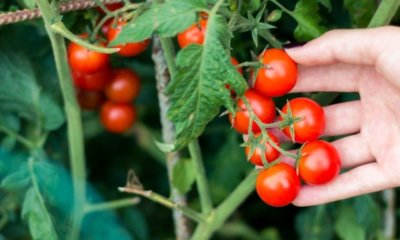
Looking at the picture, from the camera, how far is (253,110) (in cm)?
110

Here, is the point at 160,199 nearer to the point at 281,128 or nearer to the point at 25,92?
the point at 281,128

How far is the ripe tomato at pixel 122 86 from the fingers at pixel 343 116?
442 mm

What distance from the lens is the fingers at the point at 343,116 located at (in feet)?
4.21

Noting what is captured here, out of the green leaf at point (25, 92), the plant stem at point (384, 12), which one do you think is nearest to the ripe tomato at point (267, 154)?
the plant stem at point (384, 12)

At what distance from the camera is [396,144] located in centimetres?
123

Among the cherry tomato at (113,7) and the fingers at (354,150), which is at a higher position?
the cherry tomato at (113,7)

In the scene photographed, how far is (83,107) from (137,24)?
2.14 ft

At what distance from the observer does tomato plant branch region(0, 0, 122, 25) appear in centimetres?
115

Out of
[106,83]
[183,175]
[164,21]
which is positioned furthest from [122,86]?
[164,21]

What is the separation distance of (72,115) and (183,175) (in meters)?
0.25

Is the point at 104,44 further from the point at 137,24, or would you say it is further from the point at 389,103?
the point at 389,103

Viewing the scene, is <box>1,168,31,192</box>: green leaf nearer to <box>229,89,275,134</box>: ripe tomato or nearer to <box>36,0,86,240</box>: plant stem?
→ <box>36,0,86,240</box>: plant stem

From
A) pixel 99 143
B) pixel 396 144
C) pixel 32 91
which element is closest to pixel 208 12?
pixel 396 144

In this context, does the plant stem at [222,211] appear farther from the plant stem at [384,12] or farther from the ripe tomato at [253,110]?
the plant stem at [384,12]
